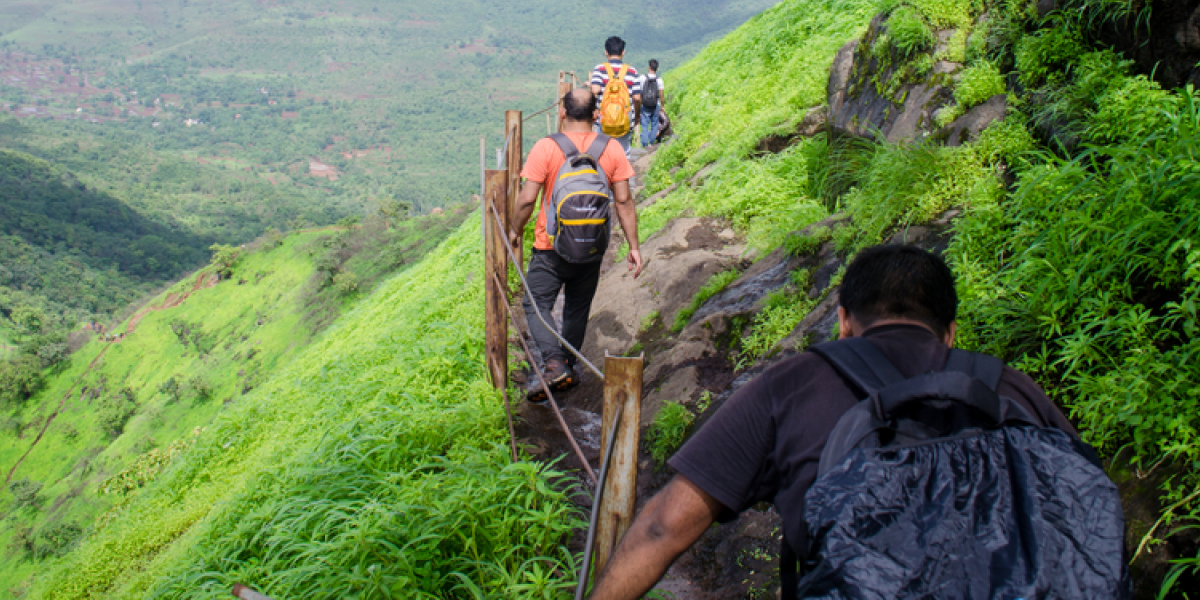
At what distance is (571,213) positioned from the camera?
4312mm

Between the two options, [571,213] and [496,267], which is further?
[496,267]

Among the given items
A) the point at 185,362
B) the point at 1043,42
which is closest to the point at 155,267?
the point at 185,362

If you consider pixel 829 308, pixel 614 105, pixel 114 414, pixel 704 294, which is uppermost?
pixel 614 105

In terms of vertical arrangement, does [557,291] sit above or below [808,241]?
below

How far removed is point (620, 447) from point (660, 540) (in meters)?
0.44

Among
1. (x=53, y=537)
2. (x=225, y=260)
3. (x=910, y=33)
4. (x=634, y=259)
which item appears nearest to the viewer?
(x=634, y=259)

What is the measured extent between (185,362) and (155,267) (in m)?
61.2

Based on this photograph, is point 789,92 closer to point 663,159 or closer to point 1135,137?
point 663,159

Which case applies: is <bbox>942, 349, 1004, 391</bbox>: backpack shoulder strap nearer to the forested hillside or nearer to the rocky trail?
the forested hillside

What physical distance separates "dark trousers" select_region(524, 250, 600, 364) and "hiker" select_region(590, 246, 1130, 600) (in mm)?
3074

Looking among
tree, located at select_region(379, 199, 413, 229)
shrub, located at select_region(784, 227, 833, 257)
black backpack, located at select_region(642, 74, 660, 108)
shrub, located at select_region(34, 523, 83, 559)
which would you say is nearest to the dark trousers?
shrub, located at select_region(784, 227, 833, 257)

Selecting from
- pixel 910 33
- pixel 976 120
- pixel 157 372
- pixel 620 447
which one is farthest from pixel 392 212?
pixel 620 447

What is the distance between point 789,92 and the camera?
9.41 m

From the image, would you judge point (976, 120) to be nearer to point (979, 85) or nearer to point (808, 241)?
point (979, 85)
